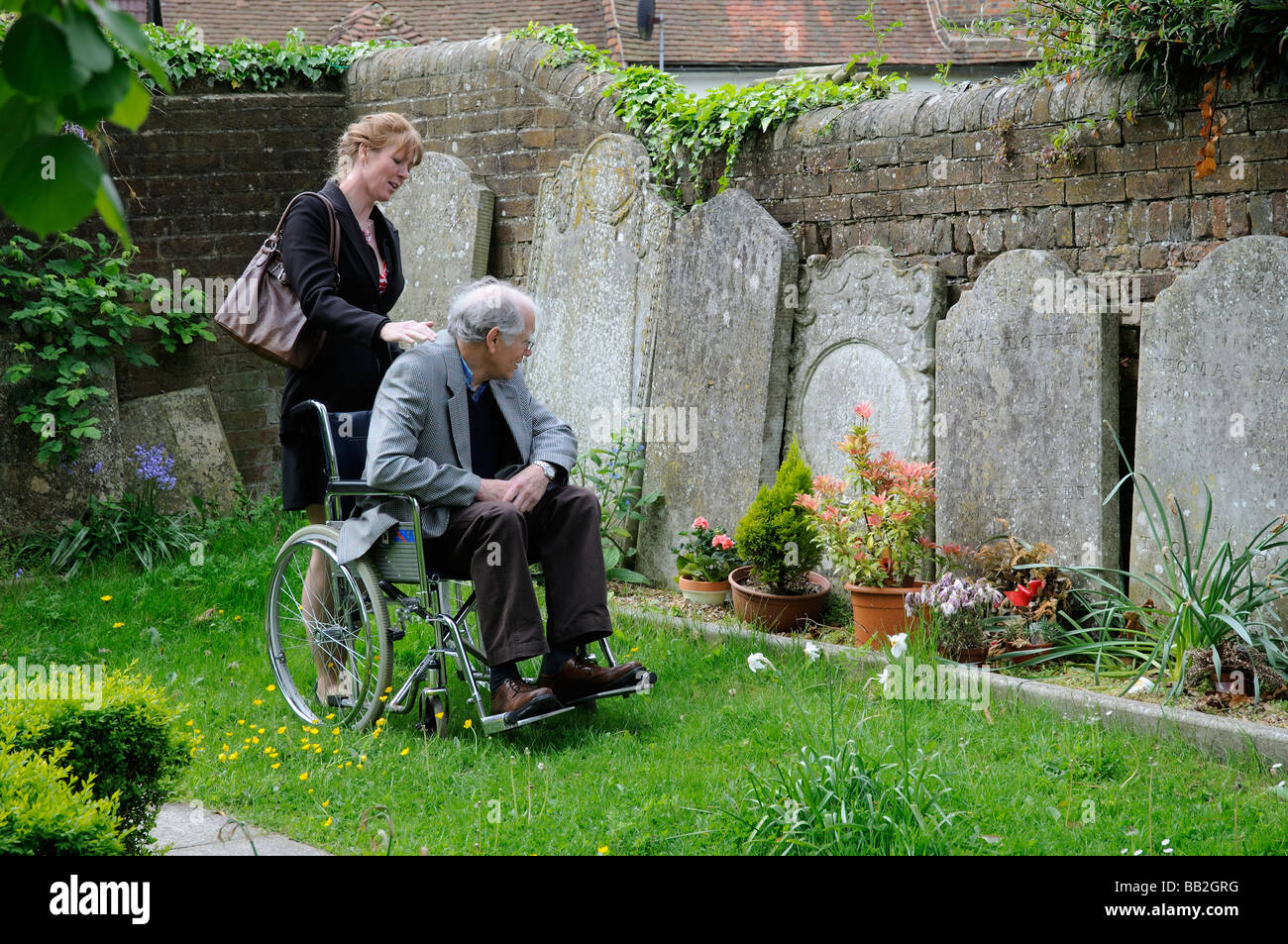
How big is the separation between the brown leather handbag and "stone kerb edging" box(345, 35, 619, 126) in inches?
105

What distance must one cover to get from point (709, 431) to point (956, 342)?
130 centimetres

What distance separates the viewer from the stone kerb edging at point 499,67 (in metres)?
6.61

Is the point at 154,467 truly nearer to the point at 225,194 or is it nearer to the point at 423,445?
the point at 225,194

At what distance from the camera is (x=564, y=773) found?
3.64 m

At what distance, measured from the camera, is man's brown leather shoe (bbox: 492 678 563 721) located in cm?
367

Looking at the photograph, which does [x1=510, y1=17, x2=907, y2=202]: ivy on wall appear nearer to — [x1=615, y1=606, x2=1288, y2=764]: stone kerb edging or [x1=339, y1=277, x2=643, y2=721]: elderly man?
[x1=339, y1=277, x2=643, y2=721]: elderly man

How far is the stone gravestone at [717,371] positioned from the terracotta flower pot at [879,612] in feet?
2.92

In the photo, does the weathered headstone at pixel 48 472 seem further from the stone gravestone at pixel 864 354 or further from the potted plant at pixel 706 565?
the stone gravestone at pixel 864 354

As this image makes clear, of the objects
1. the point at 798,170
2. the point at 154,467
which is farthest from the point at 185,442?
the point at 798,170

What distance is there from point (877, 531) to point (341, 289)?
2.23 meters

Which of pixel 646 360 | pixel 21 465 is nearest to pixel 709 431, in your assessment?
pixel 646 360

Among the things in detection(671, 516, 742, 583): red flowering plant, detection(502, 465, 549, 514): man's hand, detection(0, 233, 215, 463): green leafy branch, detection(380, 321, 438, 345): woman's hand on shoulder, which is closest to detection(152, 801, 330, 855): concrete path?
detection(502, 465, 549, 514): man's hand

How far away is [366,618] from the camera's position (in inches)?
154
